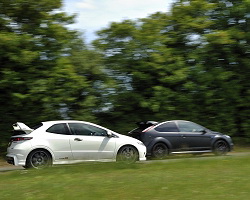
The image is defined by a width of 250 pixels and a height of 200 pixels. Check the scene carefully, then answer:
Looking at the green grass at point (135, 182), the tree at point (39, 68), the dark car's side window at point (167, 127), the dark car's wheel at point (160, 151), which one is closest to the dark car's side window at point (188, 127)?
the dark car's side window at point (167, 127)

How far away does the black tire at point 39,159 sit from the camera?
39.4 ft

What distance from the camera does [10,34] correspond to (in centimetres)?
1543

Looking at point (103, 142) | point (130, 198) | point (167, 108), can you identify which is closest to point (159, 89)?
point (167, 108)

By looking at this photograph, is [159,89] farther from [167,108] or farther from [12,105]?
[12,105]

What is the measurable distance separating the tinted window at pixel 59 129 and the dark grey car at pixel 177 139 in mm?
3347

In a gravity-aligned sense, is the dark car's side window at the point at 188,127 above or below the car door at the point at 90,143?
above

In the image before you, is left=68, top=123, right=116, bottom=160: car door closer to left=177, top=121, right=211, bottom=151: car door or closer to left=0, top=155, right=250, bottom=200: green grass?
left=0, top=155, right=250, bottom=200: green grass

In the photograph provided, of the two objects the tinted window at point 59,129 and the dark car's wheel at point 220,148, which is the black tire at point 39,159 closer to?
the tinted window at point 59,129

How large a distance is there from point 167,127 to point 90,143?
148 inches

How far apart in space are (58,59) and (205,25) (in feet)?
24.8

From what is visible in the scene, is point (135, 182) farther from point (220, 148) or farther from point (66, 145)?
point (220, 148)

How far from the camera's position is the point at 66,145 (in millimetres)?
12469

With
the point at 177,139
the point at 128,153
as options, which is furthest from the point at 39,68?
the point at 177,139

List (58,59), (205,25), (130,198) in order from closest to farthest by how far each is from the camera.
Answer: (130,198) < (58,59) < (205,25)
